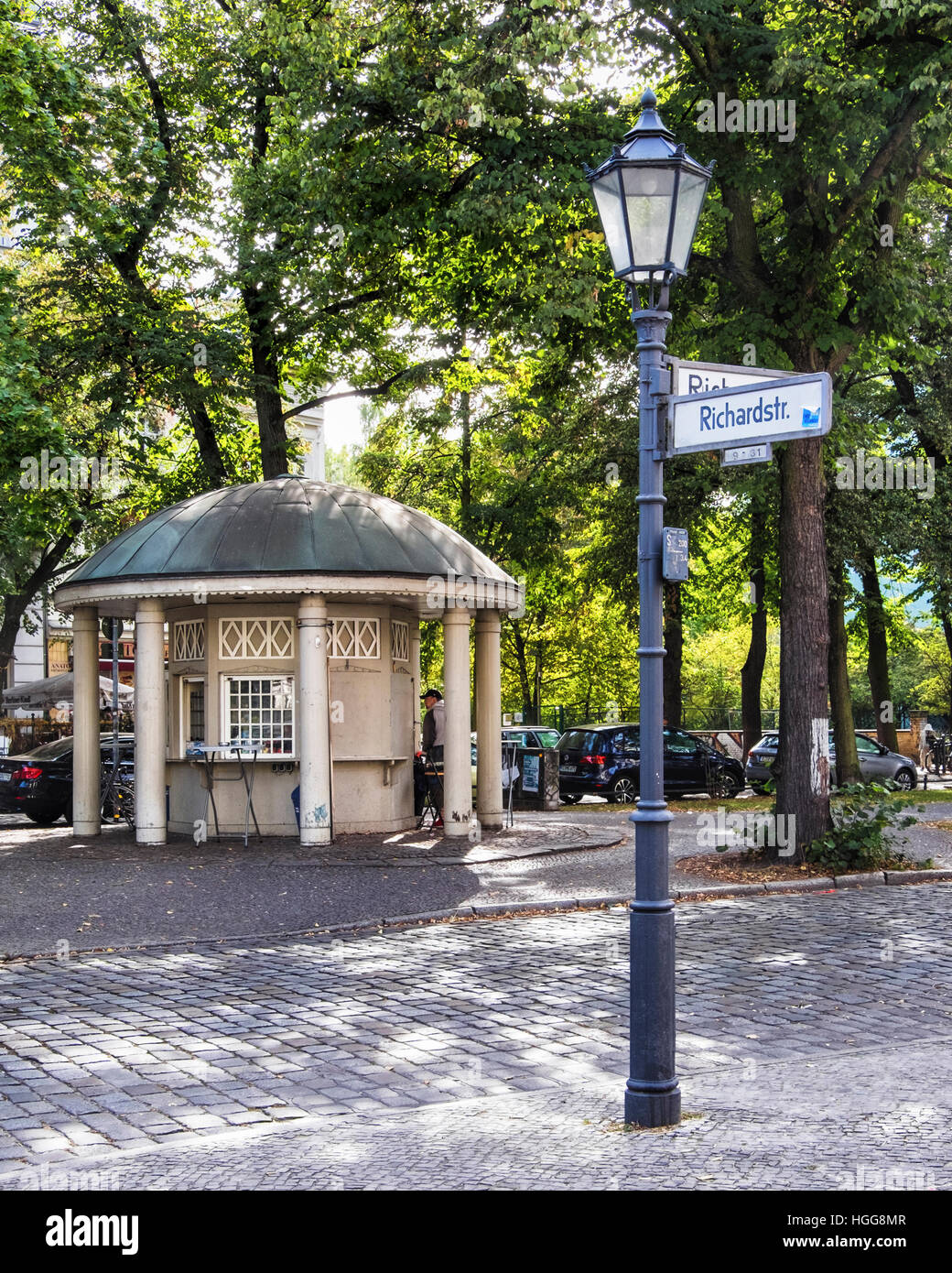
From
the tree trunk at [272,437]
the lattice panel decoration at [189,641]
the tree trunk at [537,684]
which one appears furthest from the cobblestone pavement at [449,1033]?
the tree trunk at [537,684]

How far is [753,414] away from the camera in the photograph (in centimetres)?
670

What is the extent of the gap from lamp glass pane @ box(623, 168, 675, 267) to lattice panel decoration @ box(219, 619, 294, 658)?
12.9m

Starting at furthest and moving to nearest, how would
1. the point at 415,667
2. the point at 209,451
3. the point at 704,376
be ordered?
1. the point at 209,451
2. the point at 415,667
3. the point at 704,376

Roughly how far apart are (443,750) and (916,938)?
29.7 ft

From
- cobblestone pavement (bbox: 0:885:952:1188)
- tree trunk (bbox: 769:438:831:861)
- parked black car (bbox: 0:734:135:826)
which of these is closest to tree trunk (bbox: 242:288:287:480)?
parked black car (bbox: 0:734:135:826)

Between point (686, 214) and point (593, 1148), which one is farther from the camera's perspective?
point (686, 214)

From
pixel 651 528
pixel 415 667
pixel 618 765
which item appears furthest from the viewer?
pixel 618 765

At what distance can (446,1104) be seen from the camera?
6805 mm

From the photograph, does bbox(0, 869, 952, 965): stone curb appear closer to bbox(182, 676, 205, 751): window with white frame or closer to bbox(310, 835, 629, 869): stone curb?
bbox(310, 835, 629, 869): stone curb

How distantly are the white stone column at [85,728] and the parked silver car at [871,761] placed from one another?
19.1 meters

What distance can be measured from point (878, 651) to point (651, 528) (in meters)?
32.4

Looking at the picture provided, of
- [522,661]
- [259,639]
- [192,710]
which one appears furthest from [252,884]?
[522,661]

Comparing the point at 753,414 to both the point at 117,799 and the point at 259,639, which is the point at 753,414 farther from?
the point at 117,799

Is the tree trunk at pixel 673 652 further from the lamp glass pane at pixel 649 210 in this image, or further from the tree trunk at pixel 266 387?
the lamp glass pane at pixel 649 210
